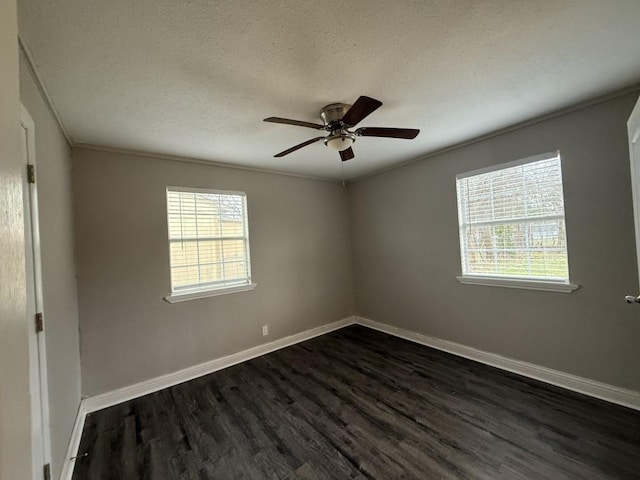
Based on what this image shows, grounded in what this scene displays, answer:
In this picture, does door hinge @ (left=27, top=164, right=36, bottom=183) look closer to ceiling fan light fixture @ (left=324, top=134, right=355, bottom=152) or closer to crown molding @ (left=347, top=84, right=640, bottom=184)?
ceiling fan light fixture @ (left=324, top=134, right=355, bottom=152)

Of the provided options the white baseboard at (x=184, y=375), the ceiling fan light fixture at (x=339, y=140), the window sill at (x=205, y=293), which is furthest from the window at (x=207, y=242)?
the ceiling fan light fixture at (x=339, y=140)

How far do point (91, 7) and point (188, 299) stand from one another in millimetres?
2512

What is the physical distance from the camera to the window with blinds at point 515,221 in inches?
95.7

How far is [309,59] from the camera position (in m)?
1.51

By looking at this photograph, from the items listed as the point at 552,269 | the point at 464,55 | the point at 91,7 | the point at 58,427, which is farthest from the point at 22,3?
the point at 552,269

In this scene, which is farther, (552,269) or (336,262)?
(336,262)

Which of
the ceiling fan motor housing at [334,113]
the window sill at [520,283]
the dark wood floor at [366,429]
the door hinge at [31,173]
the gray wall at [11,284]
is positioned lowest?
the dark wood floor at [366,429]

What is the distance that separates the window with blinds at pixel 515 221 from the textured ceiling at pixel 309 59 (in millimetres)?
579

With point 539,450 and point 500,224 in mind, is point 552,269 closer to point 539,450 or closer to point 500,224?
point 500,224

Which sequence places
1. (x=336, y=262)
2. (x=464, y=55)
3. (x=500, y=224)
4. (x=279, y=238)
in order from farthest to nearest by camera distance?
1. (x=336, y=262)
2. (x=279, y=238)
3. (x=500, y=224)
4. (x=464, y=55)

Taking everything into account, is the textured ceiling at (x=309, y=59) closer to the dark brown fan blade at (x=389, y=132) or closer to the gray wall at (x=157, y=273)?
the dark brown fan blade at (x=389, y=132)

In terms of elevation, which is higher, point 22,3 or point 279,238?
point 22,3

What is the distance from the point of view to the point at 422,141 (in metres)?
2.86

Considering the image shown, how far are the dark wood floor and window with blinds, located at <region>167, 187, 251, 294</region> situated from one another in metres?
1.10
